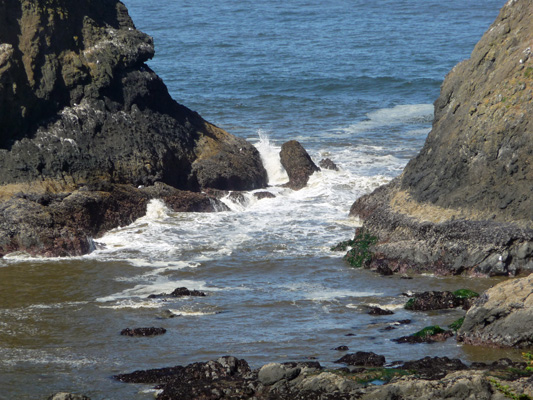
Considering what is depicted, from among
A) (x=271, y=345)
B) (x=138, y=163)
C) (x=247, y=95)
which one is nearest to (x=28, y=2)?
(x=138, y=163)

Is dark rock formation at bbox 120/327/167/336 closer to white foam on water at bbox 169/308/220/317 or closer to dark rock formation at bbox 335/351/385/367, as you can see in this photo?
white foam on water at bbox 169/308/220/317

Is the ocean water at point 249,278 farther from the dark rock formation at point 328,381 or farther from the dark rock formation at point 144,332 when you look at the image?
the dark rock formation at point 328,381

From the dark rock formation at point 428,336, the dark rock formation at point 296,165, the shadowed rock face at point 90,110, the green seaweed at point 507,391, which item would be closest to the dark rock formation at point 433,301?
the dark rock formation at point 428,336

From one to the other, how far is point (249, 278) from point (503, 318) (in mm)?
6012

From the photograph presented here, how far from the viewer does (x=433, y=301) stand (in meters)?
14.0

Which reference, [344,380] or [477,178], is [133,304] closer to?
[344,380]

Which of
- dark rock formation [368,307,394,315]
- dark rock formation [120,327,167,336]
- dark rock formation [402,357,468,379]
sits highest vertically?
dark rock formation [402,357,468,379]

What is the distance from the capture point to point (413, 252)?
1670cm

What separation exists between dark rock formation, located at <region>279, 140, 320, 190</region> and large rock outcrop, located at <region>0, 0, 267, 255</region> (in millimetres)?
1317

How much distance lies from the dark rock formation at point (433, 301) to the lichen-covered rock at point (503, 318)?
5.88ft

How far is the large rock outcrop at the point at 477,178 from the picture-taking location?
16.1 m

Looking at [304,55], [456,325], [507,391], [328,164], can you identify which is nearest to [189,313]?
[456,325]

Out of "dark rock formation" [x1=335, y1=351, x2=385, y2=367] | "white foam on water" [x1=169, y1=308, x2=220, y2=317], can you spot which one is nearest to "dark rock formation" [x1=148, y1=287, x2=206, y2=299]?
"white foam on water" [x1=169, y1=308, x2=220, y2=317]

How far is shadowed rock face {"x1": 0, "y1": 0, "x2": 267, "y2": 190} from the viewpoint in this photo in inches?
810
